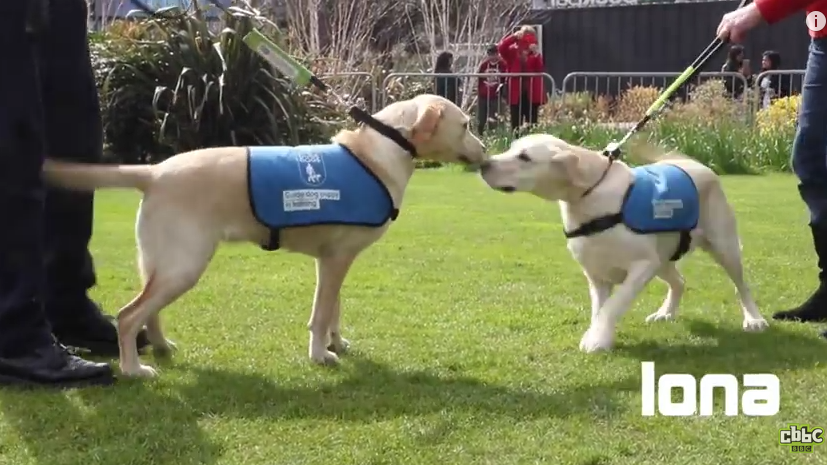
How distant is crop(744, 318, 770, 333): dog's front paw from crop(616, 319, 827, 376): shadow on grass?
0.09ft

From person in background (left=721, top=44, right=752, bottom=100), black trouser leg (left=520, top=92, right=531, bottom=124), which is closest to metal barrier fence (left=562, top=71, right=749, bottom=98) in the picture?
person in background (left=721, top=44, right=752, bottom=100)

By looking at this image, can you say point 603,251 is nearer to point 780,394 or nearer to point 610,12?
point 780,394

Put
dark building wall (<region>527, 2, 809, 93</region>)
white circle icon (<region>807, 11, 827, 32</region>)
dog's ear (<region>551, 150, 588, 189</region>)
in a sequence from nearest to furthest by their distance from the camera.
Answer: dog's ear (<region>551, 150, 588, 189</region>), white circle icon (<region>807, 11, 827, 32</region>), dark building wall (<region>527, 2, 809, 93</region>)

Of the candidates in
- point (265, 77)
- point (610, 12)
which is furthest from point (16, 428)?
point (610, 12)

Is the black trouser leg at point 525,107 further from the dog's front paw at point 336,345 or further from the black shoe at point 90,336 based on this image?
the black shoe at point 90,336

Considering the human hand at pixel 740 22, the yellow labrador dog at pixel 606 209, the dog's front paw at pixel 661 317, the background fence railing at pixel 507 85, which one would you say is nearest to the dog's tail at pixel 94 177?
the yellow labrador dog at pixel 606 209

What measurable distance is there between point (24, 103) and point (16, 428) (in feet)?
3.42

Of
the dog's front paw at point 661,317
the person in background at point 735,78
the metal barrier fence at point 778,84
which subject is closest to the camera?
the dog's front paw at point 661,317

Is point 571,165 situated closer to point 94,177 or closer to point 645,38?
point 94,177

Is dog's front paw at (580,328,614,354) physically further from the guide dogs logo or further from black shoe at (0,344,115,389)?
black shoe at (0,344,115,389)

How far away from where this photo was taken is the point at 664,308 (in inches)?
199

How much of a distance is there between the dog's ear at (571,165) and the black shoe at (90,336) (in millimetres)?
1785

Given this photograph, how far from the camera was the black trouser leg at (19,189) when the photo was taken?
11.4 feet

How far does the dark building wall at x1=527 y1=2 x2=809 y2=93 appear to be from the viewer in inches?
897
